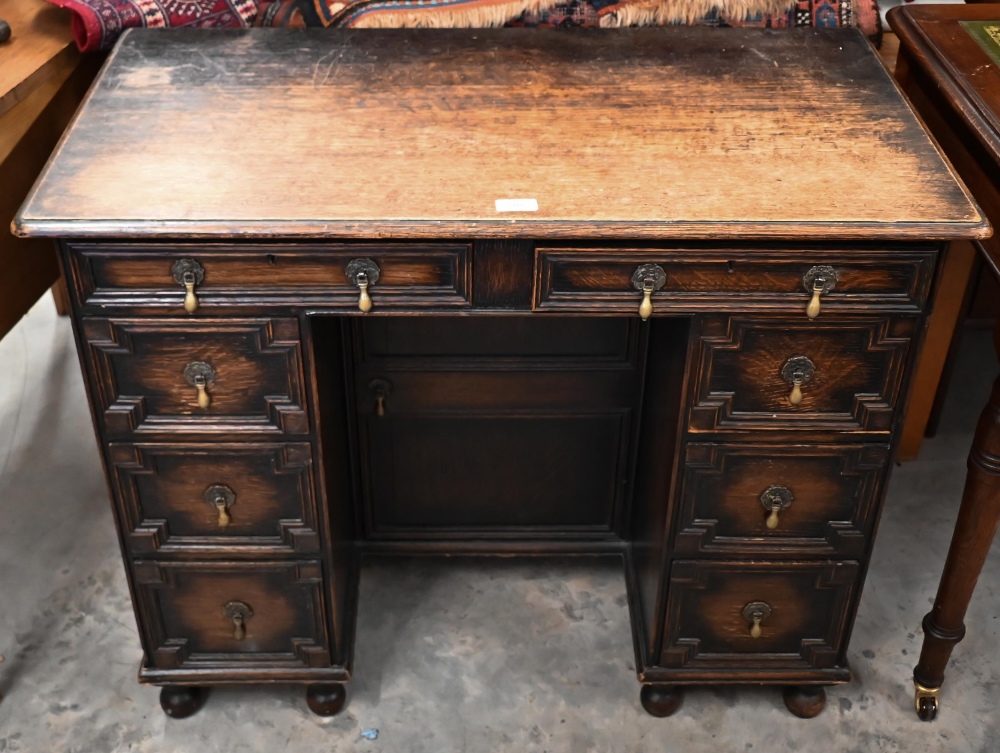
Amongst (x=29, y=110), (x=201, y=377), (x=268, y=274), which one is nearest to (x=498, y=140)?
(x=268, y=274)

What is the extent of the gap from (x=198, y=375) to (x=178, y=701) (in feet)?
1.98

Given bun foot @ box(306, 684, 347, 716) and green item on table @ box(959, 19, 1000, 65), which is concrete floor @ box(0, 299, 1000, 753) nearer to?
bun foot @ box(306, 684, 347, 716)

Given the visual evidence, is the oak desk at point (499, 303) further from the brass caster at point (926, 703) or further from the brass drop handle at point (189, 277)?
the brass caster at point (926, 703)

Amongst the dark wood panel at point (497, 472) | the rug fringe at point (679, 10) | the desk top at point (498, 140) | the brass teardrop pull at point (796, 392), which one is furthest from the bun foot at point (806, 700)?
the rug fringe at point (679, 10)

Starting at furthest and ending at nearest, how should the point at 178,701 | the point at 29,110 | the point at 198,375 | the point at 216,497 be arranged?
the point at 178,701, the point at 29,110, the point at 216,497, the point at 198,375

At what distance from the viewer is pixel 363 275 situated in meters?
1.22

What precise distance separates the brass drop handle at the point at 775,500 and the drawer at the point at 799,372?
0.10 meters

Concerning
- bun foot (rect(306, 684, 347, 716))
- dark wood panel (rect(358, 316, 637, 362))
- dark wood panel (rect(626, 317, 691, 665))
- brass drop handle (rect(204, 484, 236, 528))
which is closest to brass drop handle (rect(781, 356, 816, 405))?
dark wood panel (rect(626, 317, 691, 665))

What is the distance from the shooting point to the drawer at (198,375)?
1.27 m

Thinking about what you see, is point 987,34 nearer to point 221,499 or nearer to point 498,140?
point 498,140

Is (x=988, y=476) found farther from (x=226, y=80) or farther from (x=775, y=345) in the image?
(x=226, y=80)

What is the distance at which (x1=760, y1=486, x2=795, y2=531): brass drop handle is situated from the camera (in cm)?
143

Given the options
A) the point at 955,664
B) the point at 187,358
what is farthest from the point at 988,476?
the point at 187,358

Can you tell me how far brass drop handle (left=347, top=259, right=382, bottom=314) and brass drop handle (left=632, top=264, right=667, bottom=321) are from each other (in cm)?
29
